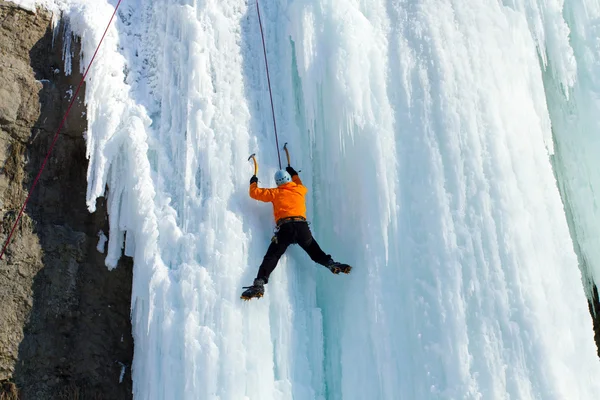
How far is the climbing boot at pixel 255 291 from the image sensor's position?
5129mm

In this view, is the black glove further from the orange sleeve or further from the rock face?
the rock face

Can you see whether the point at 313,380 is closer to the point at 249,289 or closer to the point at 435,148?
the point at 249,289

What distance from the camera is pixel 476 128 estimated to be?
561 centimetres

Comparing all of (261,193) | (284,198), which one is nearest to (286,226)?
(284,198)

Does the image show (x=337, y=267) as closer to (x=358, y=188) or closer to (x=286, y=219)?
(x=286, y=219)

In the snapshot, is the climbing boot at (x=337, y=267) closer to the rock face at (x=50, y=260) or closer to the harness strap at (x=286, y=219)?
the harness strap at (x=286, y=219)

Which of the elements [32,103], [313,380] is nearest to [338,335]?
[313,380]

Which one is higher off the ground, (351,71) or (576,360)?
(351,71)

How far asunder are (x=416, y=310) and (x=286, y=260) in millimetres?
1222

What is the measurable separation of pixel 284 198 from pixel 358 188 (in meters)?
0.71

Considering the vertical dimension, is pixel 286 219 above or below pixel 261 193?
below

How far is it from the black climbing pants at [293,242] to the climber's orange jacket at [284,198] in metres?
0.11

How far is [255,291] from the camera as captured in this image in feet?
16.8

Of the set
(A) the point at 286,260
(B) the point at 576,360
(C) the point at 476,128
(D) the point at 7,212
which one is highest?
(C) the point at 476,128
